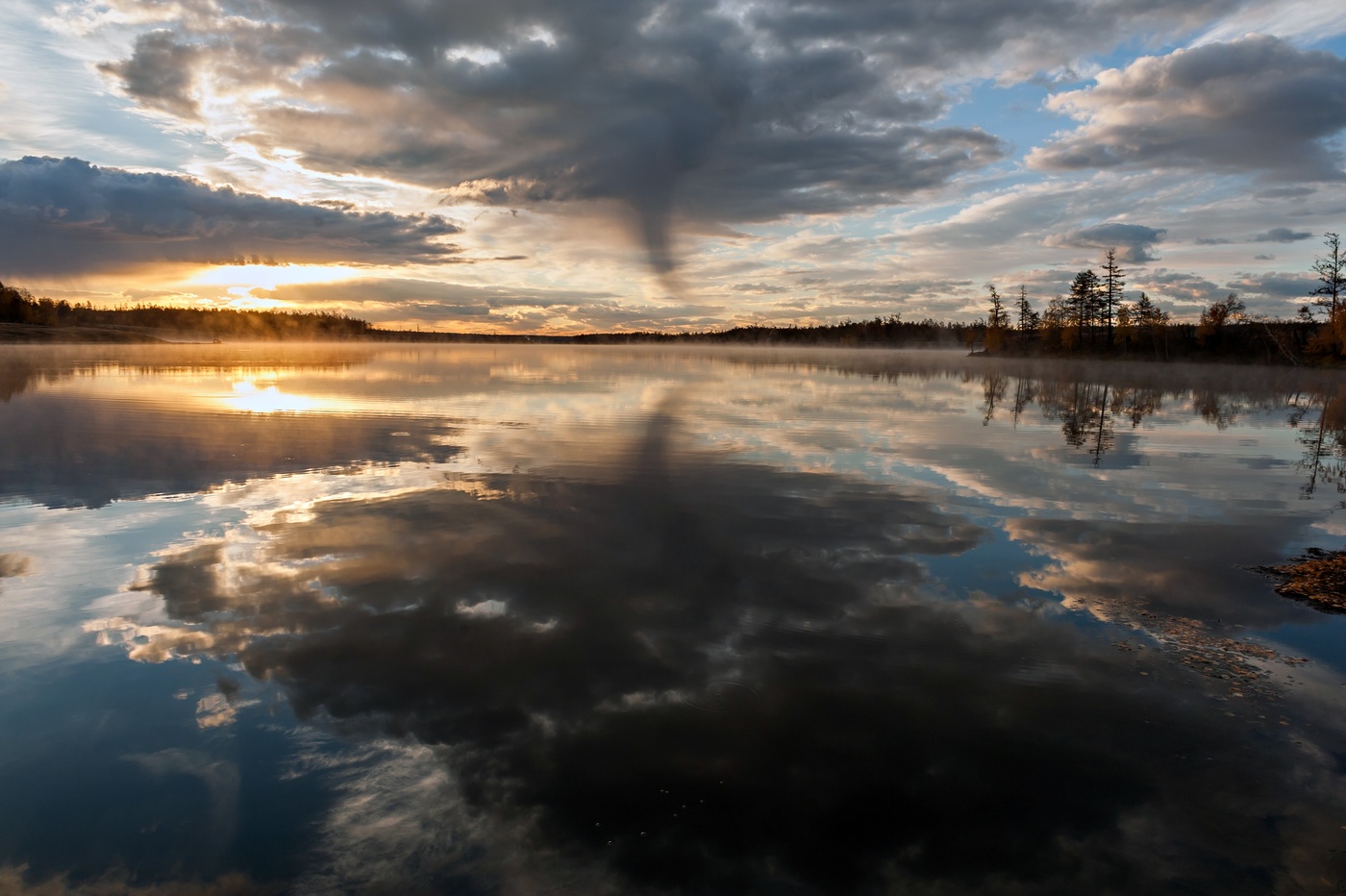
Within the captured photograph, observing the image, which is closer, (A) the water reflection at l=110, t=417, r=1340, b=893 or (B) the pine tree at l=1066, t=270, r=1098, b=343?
(A) the water reflection at l=110, t=417, r=1340, b=893

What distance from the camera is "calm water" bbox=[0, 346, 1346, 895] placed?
4.98m

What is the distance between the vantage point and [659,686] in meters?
7.10

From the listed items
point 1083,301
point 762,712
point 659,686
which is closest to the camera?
point 762,712

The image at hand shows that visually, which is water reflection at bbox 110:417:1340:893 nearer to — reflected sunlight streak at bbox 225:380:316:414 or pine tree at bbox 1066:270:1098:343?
reflected sunlight streak at bbox 225:380:316:414

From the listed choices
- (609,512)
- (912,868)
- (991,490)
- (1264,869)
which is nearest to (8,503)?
(609,512)

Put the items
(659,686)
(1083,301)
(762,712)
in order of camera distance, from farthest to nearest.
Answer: (1083,301)
(659,686)
(762,712)

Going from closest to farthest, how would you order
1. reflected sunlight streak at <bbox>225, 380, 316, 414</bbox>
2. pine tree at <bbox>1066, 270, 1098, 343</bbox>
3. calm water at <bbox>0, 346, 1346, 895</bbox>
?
calm water at <bbox>0, 346, 1346, 895</bbox> → reflected sunlight streak at <bbox>225, 380, 316, 414</bbox> → pine tree at <bbox>1066, 270, 1098, 343</bbox>

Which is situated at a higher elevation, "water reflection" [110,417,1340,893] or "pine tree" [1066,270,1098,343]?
"pine tree" [1066,270,1098,343]

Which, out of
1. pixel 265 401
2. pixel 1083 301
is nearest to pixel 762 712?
pixel 265 401

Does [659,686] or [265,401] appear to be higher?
[265,401]

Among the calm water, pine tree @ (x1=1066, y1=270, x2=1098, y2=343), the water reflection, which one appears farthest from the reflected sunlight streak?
pine tree @ (x1=1066, y1=270, x2=1098, y2=343)

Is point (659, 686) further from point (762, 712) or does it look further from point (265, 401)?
point (265, 401)

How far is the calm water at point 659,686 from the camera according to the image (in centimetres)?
498

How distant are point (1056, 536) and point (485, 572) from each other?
9.95 meters
